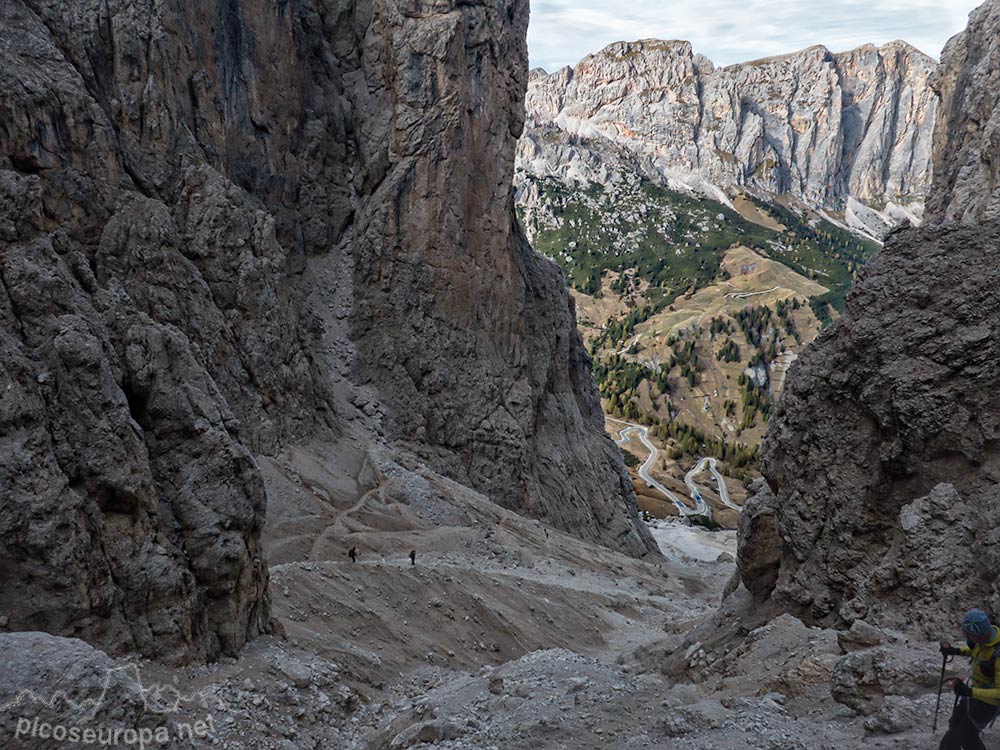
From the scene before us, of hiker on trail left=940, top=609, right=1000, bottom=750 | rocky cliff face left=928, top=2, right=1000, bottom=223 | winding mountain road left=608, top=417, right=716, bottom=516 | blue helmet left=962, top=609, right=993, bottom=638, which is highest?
rocky cliff face left=928, top=2, right=1000, bottom=223

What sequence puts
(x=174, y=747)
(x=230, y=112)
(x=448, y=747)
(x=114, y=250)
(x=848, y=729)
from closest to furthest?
(x=848, y=729) < (x=174, y=747) < (x=448, y=747) < (x=114, y=250) < (x=230, y=112)

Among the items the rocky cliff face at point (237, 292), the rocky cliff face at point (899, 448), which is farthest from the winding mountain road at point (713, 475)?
the rocky cliff face at point (899, 448)

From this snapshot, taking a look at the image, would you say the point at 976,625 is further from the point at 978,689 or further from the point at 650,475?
the point at 650,475

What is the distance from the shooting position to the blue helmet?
9.15 meters

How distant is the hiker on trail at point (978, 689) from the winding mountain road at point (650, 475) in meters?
92.6

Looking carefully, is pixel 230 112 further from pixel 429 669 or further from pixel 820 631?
pixel 820 631

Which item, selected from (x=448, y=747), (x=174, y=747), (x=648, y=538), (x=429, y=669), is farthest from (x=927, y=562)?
(x=648, y=538)

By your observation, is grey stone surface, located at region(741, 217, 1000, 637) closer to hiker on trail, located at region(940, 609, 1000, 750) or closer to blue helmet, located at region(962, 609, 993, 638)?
hiker on trail, located at region(940, 609, 1000, 750)

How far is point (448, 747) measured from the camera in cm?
1491

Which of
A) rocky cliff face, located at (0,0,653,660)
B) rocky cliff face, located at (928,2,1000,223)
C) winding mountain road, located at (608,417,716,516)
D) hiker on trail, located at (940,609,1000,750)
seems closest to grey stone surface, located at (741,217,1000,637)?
hiker on trail, located at (940,609,1000,750)

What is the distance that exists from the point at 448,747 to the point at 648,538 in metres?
55.9

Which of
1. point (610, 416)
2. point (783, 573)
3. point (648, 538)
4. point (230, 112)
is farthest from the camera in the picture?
point (610, 416)

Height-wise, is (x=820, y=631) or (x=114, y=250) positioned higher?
(x=114, y=250)

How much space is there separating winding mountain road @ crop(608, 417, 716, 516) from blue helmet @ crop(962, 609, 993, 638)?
306 feet
